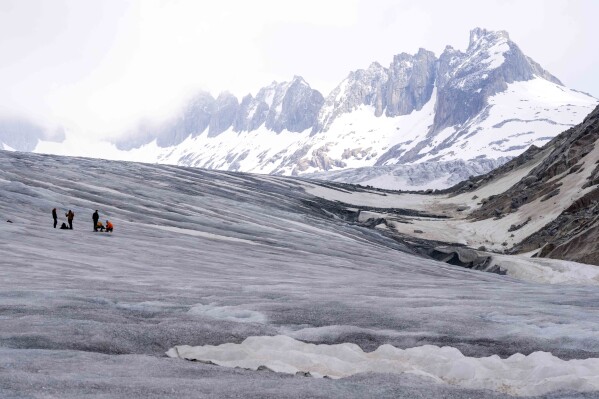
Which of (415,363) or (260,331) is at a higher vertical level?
(415,363)

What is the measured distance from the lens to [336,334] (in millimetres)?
14758

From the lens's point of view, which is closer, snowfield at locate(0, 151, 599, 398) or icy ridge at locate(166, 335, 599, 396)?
snowfield at locate(0, 151, 599, 398)

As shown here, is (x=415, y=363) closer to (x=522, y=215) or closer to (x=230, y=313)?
(x=230, y=313)

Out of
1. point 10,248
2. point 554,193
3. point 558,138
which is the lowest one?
point 10,248

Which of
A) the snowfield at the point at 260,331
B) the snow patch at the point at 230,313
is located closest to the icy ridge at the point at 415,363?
the snowfield at the point at 260,331

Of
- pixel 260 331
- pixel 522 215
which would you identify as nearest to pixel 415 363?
pixel 260 331

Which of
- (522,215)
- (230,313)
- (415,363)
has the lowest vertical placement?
(230,313)

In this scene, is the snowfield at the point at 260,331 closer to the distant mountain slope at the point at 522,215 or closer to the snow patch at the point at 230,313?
the snow patch at the point at 230,313

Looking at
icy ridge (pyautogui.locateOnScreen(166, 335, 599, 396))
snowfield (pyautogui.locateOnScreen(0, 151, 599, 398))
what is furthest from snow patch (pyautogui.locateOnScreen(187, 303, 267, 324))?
icy ridge (pyautogui.locateOnScreen(166, 335, 599, 396))

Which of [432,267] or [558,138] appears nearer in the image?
[432,267]

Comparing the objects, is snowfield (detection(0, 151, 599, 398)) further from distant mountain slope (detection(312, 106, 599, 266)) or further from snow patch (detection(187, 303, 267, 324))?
distant mountain slope (detection(312, 106, 599, 266))

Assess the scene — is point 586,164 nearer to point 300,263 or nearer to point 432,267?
point 432,267

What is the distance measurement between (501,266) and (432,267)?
7714 mm

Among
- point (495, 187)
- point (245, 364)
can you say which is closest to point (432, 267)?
point (245, 364)
